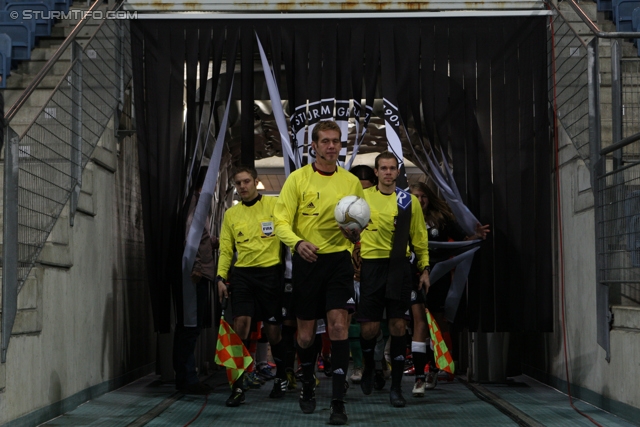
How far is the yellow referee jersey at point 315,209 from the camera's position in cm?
639

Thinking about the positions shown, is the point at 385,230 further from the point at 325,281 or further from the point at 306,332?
the point at 306,332

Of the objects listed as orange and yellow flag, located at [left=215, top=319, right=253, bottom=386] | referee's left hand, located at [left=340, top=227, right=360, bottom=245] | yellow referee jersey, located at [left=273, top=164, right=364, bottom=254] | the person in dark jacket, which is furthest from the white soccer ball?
the person in dark jacket

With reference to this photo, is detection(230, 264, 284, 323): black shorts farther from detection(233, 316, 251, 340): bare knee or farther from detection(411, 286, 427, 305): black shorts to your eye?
detection(411, 286, 427, 305): black shorts

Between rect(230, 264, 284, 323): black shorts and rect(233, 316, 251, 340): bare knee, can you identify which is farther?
rect(230, 264, 284, 323): black shorts

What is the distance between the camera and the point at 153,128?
869 cm

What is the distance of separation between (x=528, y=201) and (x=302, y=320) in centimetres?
292

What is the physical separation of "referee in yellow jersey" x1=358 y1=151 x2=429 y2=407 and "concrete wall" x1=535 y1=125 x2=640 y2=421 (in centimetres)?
125

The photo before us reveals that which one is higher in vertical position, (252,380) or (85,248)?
(85,248)

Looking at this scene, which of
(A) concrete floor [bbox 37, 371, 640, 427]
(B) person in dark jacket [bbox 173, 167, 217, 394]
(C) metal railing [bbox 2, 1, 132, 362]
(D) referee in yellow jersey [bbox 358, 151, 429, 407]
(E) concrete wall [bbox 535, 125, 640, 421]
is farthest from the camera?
(B) person in dark jacket [bbox 173, 167, 217, 394]

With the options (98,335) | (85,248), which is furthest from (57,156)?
(98,335)

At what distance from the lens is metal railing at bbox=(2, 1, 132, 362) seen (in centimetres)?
561

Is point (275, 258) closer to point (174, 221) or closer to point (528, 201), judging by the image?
point (174, 221)

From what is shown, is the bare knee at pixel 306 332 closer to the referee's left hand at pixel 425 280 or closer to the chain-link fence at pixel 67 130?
the referee's left hand at pixel 425 280

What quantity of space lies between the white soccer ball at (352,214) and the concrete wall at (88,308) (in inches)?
78.7
